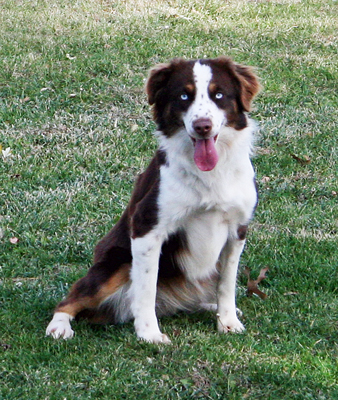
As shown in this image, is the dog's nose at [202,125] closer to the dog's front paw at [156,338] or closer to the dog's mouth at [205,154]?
the dog's mouth at [205,154]

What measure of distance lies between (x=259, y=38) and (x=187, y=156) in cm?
663

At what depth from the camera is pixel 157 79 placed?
405 cm

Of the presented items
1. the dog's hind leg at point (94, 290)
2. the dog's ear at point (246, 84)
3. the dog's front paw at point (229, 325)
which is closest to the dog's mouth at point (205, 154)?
the dog's ear at point (246, 84)

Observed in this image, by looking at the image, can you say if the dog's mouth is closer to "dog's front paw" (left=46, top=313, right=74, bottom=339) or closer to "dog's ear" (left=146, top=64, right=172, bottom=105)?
"dog's ear" (left=146, top=64, right=172, bottom=105)

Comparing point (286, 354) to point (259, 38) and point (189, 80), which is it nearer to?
point (189, 80)

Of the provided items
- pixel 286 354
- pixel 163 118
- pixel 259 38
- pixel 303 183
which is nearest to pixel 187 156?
pixel 163 118

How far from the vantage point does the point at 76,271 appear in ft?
16.9

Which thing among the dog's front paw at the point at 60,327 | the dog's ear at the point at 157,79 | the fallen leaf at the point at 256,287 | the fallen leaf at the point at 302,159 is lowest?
the dog's front paw at the point at 60,327

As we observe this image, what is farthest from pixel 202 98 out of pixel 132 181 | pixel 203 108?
pixel 132 181

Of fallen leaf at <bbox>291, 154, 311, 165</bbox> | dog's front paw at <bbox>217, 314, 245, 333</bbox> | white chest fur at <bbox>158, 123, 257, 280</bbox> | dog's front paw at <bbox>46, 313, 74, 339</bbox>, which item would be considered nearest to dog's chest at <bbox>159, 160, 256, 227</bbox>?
white chest fur at <bbox>158, 123, 257, 280</bbox>

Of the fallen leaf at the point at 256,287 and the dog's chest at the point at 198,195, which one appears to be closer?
the dog's chest at the point at 198,195

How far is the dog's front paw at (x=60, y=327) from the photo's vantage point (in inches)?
161

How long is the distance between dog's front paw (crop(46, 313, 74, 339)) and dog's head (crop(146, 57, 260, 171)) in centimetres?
123

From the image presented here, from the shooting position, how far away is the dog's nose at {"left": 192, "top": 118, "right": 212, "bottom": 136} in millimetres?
3730
